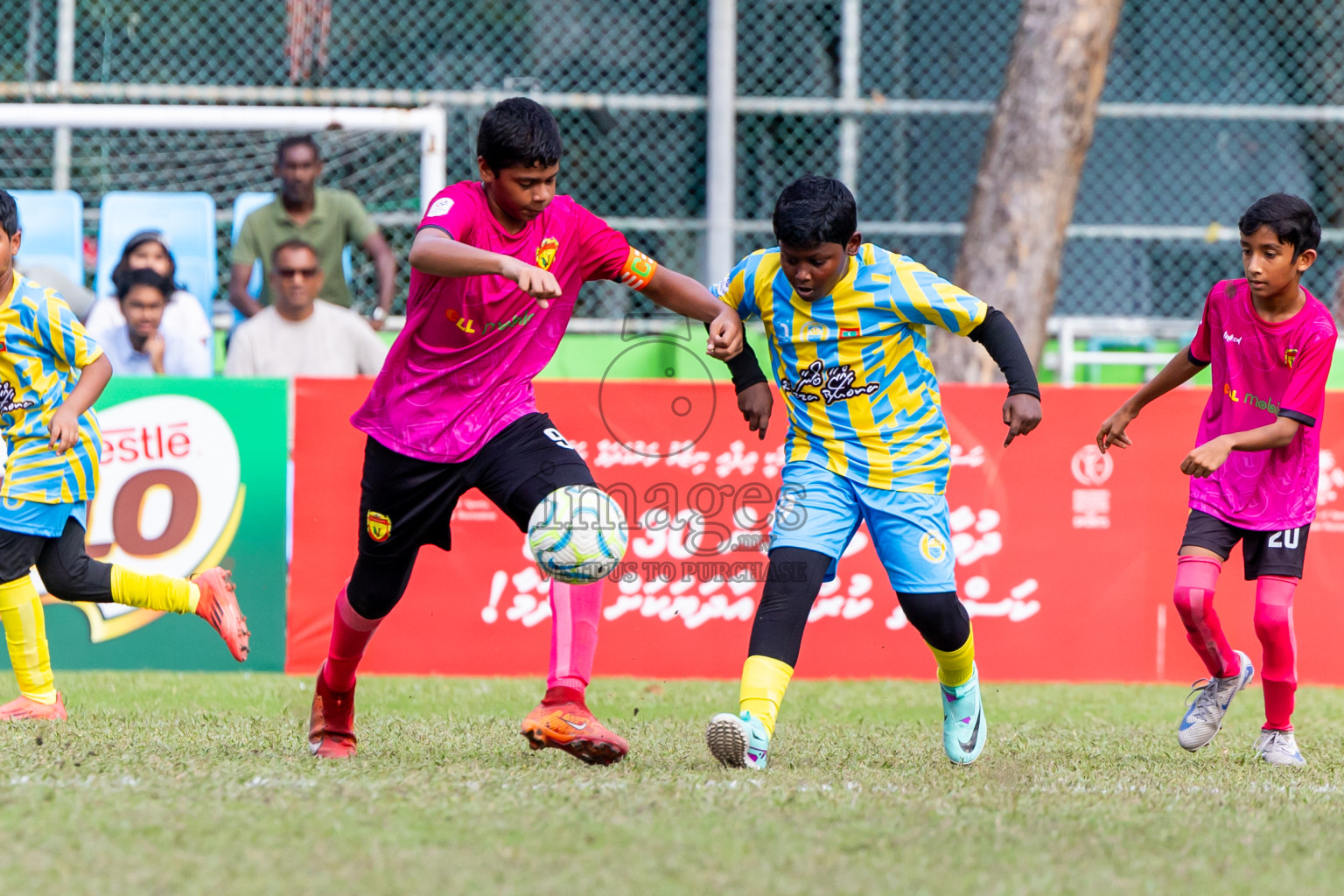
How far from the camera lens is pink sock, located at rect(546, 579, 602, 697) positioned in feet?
14.1

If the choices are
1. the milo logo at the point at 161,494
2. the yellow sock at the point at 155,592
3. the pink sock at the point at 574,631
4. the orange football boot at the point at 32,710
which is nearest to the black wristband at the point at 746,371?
the pink sock at the point at 574,631

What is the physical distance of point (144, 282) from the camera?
27.0 ft

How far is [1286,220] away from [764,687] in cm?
226

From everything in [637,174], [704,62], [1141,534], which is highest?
[704,62]

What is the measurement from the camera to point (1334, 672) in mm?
7074

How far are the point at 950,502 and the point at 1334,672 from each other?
200 cm

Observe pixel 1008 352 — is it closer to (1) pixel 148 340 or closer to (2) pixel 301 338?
(2) pixel 301 338

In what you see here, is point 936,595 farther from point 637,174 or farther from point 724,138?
point 637,174

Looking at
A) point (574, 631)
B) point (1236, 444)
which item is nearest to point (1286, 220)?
point (1236, 444)

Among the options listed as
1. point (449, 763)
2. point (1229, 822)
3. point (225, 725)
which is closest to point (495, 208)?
point (449, 763)

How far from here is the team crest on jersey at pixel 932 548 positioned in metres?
4.44

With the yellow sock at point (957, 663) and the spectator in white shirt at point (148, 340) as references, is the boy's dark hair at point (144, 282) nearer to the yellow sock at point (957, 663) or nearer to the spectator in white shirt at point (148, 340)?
the spectator in white shirt at point (148, 340)

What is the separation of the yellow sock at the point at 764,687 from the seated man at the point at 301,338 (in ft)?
13.9

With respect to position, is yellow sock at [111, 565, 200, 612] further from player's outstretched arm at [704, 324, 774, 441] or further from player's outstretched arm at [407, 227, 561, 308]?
player's outstretched arm at [704, 324, 774, 441]
